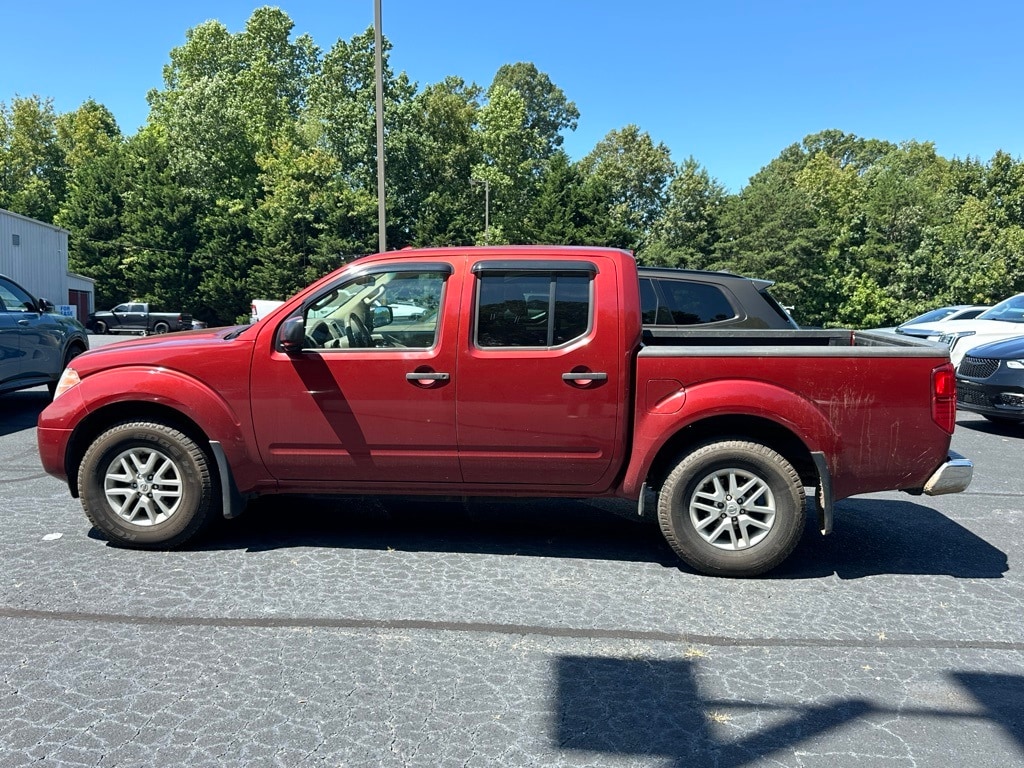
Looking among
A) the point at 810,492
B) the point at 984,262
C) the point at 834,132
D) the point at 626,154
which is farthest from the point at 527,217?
the point at 834,132

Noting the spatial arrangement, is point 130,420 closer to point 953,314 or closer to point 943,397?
point 943,397

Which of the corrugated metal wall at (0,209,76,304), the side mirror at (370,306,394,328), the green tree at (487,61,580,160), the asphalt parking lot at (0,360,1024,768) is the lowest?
the asphalt parking lot at (0,360,1024,768)

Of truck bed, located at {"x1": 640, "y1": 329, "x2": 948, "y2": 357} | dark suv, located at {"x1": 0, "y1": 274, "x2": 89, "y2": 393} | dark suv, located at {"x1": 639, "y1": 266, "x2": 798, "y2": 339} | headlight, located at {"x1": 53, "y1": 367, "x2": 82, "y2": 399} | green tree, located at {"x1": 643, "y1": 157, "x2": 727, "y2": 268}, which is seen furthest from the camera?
green tree, located at {"x1": 643, "y1": 157, "x2": 727, "y2": 268}

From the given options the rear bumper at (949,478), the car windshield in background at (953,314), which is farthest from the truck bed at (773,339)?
the car windshield in background at (953,314)

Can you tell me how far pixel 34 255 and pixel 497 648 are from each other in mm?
30446

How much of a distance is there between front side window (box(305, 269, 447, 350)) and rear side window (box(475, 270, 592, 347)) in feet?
1.07

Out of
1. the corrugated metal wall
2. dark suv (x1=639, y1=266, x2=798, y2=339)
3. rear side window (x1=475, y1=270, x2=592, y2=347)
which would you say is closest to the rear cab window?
rear side window (x1=475, y1=270, x2=592, y2=347)

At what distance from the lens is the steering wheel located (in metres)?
4.67

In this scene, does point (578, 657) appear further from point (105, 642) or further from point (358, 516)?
point (358, 516)

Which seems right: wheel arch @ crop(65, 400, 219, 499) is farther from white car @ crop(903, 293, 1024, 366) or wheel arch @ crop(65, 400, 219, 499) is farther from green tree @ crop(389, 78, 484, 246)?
green tree @ crop(389, 78, 484, 246)

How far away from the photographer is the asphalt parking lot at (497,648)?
9.14 ft

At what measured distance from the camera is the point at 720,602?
13.6 ft

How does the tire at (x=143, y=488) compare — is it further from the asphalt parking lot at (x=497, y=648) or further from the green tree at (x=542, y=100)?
the green tree at (x=542, y=100)

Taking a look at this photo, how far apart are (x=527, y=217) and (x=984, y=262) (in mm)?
27656
